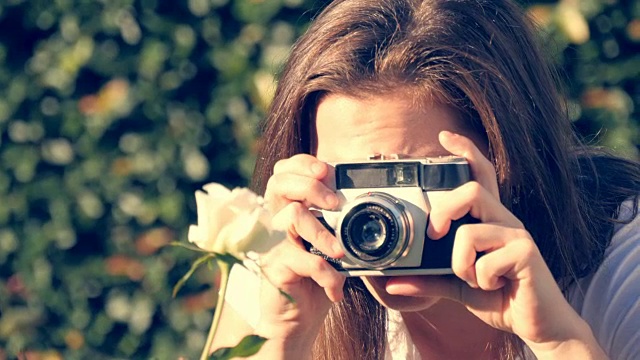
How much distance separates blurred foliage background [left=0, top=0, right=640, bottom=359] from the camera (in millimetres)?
2424

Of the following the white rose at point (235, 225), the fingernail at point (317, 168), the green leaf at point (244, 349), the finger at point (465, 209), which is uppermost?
the fingernail at point (317, 168)

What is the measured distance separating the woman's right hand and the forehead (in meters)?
0.09

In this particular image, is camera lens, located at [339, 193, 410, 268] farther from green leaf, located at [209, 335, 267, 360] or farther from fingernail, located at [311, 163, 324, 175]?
green leaf, located at [209, 335, 267, 360]

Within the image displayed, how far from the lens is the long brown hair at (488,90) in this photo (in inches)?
62.7

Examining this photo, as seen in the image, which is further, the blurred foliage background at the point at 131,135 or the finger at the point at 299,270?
the blurred foliage background at the point at 131,135

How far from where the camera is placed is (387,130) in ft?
4.99

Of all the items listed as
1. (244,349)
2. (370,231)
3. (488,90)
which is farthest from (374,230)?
(244,349)

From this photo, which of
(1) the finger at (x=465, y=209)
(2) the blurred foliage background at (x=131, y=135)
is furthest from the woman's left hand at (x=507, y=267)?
(2) the blurred foliage background at (x=131, y=135)

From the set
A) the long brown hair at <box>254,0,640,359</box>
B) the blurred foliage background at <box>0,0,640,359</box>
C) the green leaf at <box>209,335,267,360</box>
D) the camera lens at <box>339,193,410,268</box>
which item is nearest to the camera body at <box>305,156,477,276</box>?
the camera lens at <box>339,193,410,268</box>

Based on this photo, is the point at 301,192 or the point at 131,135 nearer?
the point at 301,192

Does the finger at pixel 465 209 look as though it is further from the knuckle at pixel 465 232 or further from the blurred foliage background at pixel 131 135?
the blurred foliage background at pixel 131 135

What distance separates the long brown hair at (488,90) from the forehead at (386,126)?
0.02 meters

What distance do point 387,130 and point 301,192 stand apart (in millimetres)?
155

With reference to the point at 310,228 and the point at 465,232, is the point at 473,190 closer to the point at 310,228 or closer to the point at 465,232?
the point at 465,232
